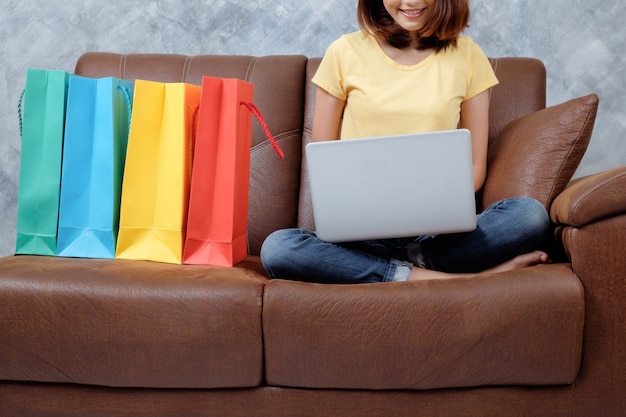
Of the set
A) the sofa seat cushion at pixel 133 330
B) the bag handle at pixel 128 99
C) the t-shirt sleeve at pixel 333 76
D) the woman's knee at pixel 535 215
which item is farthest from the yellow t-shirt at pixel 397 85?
the sofa seat cushion at pixel 133 330

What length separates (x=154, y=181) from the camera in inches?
59.2

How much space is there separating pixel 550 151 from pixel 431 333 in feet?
1.68

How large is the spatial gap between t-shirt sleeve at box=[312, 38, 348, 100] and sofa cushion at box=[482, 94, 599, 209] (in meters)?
0.45

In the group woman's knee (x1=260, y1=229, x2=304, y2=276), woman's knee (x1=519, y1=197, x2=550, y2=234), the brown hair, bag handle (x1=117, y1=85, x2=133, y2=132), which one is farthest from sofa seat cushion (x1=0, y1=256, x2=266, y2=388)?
the brown hair

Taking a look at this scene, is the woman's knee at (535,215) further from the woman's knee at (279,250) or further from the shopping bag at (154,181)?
the shopping bag at (154,181)

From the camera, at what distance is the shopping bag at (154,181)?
4.87 feet

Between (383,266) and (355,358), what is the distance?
0.22 metres

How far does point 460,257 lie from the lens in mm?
1401

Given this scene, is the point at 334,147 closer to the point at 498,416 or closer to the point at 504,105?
the point at 498,416

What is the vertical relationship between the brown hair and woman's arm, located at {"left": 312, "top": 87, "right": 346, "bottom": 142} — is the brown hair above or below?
above

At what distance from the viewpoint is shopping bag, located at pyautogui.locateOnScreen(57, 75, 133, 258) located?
151 cm

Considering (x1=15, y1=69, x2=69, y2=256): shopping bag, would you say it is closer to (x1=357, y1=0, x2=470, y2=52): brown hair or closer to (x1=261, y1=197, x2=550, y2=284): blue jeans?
(x1=261, y1=197, x2=550, y2=284): blue jeans

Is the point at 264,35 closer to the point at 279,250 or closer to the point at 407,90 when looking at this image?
the point at 407,90

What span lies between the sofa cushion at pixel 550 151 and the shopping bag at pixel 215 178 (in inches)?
22.9
